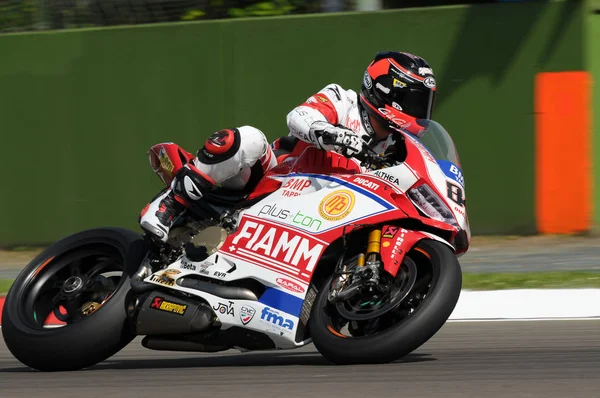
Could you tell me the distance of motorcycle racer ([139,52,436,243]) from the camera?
550 centimetres

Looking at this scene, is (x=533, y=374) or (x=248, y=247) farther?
(x=248, y=247)

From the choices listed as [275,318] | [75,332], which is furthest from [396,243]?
[75,332]

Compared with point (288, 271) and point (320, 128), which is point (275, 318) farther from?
point (320, 128)

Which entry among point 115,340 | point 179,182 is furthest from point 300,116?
point 115,340

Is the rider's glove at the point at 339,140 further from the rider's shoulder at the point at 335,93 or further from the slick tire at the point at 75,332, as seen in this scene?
the slick tire at the point at 75,332

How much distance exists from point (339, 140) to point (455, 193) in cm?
63

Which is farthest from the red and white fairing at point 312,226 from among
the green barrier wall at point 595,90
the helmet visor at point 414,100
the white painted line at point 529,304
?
the green barrier wall at point 595,90

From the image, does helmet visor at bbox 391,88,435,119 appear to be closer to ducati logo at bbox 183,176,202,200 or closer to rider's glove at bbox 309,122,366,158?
rider's glove at bbox 309,122,366,158

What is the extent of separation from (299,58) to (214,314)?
6057 millimetres

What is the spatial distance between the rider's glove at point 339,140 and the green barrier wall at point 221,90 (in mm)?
5430

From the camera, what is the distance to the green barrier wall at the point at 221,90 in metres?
10.4

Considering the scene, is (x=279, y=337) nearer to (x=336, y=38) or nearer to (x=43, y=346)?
(x=43, y=346)

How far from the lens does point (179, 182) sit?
563 cm

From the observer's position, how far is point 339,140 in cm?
525
